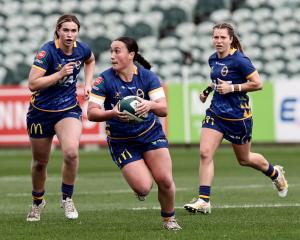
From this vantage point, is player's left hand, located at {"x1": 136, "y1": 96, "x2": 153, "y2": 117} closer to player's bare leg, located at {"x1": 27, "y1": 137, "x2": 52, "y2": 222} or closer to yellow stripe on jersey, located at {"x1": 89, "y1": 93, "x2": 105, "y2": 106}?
yellow stripe on jersey, located at {"x1": 89, "y1": 93, "x2": 105, "y2": 106}

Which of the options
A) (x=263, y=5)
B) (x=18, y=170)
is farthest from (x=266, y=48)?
(x=18, y=170)

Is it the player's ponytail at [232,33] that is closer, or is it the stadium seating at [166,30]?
the player's ponytail at [232,33]

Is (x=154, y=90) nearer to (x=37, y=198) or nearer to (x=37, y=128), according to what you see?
(x=37, y=128)

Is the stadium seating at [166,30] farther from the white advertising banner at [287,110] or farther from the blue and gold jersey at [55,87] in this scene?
the blue and gold jersey at [55,87]

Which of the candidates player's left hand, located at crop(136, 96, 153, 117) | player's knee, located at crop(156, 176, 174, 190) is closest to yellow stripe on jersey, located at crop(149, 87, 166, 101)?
player's left hand, located at crop(136, 96, 153, 117)

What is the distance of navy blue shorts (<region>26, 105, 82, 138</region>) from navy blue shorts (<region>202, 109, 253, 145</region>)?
1981 millimetres

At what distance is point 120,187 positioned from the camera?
16.3 m

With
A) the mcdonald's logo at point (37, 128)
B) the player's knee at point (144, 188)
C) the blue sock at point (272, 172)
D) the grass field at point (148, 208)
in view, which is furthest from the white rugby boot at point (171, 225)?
the blue sock at point (272, 172)

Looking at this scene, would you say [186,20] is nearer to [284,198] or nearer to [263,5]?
[263,5]

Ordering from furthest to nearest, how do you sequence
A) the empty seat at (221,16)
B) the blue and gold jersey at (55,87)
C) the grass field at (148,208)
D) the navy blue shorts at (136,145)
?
the empty seat at (221,16)
the blue and gold jersey at (55,87)
the navy blue shorts at (136,145)
the grass field at (148,208)

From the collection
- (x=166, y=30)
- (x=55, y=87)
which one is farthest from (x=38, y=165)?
(x=166, y=30)

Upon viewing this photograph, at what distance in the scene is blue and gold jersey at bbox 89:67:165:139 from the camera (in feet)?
32.3

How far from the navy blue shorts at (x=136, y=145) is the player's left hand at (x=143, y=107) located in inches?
19.7

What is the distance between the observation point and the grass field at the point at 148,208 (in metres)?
9.68
